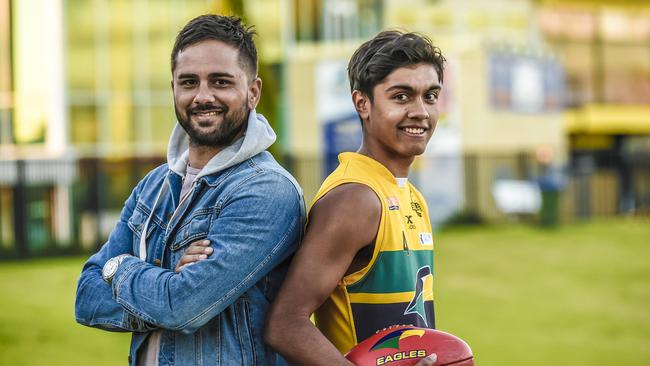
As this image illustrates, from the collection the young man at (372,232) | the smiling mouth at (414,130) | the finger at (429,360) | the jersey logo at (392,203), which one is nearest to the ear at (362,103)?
the young man at (372,232)

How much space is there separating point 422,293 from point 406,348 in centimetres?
24

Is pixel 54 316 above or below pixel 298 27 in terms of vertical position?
below

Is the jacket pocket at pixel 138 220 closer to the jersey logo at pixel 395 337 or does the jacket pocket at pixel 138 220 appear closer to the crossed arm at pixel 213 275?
the crossed arm at pixel 213 275

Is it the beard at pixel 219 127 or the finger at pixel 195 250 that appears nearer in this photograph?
the finger at pixel 195 250

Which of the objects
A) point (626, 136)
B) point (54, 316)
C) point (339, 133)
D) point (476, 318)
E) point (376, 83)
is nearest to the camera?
point (376, 83)

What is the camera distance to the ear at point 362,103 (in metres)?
3.01

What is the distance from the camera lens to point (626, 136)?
40438 millimetres

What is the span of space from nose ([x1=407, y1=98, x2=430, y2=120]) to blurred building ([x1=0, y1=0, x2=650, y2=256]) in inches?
563

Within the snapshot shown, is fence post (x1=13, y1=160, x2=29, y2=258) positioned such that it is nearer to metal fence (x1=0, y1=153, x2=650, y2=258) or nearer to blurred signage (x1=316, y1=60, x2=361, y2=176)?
metal fence (x1=0, y1=153, x2=650, y2=258)

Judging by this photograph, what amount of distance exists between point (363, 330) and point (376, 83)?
2.49ft

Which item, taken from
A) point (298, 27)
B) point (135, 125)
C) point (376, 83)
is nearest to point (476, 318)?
point (376, 83)

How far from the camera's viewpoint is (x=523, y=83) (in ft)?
86.6

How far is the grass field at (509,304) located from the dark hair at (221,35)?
23.0 feet

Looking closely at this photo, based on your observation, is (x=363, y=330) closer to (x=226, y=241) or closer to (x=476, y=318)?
(x=226, y=241)
